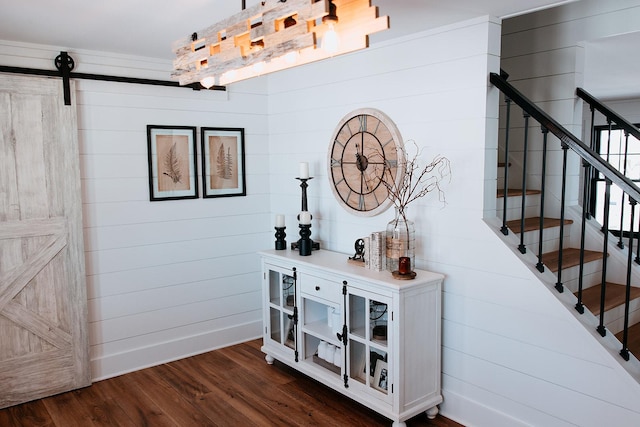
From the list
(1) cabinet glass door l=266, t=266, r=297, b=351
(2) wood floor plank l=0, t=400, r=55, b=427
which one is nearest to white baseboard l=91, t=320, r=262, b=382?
(2) wood floor plank l=0, t=400, r=55, b=427

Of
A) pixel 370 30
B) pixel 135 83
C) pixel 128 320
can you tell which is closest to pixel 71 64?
pixel 135 83

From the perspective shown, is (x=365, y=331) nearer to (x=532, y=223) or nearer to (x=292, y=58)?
(x=532, y=223)

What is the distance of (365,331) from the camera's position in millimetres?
3084

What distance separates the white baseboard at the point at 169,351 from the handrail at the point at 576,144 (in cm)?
290

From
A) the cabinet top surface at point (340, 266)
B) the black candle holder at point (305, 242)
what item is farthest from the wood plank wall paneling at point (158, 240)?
the black candle holder at point (305, 242)

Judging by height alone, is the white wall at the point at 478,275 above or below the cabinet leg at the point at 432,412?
above

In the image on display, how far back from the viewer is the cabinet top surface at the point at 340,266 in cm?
291

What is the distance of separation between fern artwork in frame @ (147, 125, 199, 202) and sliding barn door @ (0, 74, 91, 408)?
54 centimetres

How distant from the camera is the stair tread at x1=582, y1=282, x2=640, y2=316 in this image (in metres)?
2.92

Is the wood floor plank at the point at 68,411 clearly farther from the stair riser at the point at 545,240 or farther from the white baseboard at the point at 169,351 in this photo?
the stair riser at the point at 545,240

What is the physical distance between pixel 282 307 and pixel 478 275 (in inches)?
58.2

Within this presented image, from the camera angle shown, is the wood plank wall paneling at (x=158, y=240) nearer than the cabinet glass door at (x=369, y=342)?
No

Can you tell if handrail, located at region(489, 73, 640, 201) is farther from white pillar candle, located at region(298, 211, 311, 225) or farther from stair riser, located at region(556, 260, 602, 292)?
white pillar candle, located at region(298, 211, 311, 225)

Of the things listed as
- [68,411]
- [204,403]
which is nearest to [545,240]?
[204,403]
